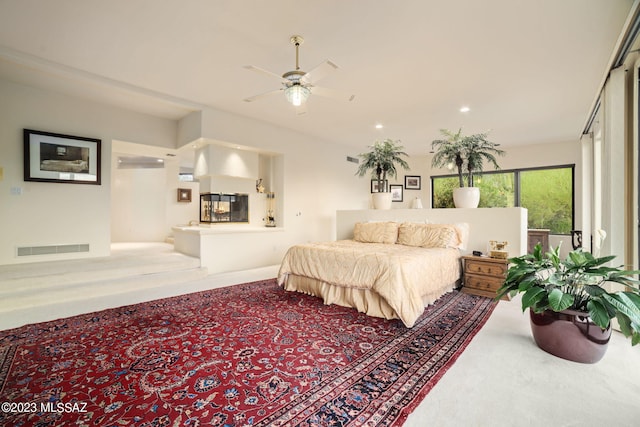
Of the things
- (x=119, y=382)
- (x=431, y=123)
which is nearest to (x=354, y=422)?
(x=119, y=382)

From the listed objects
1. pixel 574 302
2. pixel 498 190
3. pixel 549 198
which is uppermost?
pixel 498 190

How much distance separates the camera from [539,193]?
23.2 ft

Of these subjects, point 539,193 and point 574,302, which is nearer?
point 574,302

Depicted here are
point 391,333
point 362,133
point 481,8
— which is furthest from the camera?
point 362,133

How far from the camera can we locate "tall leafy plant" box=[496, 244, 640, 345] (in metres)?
1.88

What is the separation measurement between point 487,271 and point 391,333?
2.05 meters

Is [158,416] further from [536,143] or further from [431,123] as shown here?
[536,143]

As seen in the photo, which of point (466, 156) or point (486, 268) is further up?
point (466, 156)

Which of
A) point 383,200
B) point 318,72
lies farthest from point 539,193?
point 318,72

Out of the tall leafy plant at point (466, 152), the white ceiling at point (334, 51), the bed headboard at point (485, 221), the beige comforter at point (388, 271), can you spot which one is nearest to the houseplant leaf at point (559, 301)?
the beige comforter at point (388, 271)

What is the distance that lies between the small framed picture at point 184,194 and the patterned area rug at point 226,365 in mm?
5488

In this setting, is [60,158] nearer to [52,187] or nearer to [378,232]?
[52,187]

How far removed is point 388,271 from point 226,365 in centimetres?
171

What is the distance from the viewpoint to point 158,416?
1.57 meters
